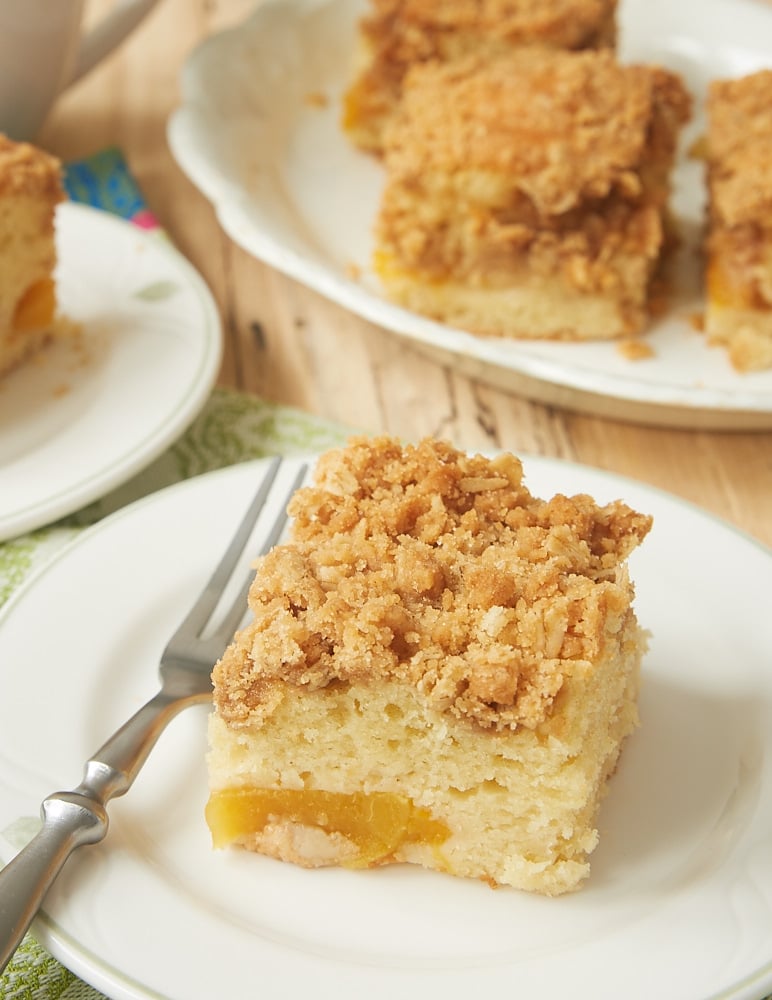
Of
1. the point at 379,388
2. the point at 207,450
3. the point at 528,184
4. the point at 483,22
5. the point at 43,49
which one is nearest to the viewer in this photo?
the point at 207,450

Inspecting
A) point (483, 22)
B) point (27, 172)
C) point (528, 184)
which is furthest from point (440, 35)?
point (27, 172)

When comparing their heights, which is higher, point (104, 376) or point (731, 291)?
point (104, 376)

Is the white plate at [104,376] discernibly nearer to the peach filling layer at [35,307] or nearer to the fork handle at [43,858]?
the peach filling layer at [35,307]

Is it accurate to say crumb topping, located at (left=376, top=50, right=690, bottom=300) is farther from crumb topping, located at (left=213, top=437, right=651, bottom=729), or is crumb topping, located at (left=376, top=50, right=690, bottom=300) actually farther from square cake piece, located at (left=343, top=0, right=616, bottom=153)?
crumb topping, located at (left=213, top=437, right=651, bottom=729)

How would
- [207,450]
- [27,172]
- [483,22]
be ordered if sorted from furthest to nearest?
[483,22] → [27,172] → [207,450]

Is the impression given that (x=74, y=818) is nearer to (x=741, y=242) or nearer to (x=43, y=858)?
(x=43, y=858)

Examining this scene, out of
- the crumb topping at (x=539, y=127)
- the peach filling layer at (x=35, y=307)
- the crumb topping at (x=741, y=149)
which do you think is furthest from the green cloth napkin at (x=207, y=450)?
the crumb topping at (x=741, y=149)
